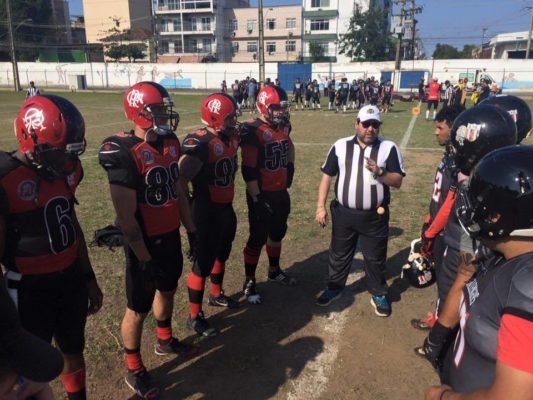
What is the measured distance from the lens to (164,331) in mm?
3869

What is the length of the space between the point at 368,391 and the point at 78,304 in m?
2.39

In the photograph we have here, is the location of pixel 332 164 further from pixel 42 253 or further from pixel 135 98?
pixel 42 253

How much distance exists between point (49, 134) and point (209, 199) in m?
2.02

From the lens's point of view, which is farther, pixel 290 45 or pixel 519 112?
pixel 290 45

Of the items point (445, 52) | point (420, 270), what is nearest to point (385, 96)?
point (420, 270)

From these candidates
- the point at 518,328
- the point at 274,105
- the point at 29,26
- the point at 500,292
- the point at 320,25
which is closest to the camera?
the point at 518,328

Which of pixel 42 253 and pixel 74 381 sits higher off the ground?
pixel 42 253

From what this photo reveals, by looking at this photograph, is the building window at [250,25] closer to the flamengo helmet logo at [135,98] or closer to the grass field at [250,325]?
the grass field at [250,325]

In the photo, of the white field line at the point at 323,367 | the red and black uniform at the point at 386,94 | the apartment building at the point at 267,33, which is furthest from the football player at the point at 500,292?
the apartment building at the point at 267,33

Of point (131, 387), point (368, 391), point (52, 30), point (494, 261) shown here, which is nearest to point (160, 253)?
point (131, 387)

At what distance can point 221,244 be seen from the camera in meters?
4.56

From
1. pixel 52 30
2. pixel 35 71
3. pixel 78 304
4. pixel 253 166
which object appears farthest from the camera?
pixel 52 30

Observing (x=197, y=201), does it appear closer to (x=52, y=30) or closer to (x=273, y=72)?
(x=273, y=72)

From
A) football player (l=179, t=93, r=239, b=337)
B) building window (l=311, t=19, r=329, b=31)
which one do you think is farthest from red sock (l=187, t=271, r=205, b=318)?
building window (l=311, t=19, r=329, b=31)
